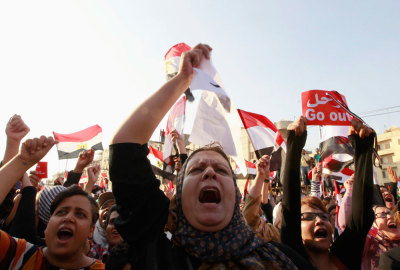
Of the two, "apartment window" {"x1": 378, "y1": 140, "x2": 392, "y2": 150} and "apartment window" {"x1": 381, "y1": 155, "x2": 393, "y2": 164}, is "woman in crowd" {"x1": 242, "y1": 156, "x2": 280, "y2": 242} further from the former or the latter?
"apartment window" {"x1": 378, "y1": 140, "x2": 392, "y2": 150}

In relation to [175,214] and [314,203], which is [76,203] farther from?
[314,203]

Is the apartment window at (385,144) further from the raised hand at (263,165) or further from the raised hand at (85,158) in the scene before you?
the raised hand at (85,158)

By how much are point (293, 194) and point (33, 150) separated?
207cm

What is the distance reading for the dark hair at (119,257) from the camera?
1425 mm

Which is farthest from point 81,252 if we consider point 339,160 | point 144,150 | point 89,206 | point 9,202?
point 339,160

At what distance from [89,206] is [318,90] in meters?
3.72

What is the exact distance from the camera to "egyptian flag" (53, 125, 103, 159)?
8.22 meters

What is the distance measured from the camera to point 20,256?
75.6 inches

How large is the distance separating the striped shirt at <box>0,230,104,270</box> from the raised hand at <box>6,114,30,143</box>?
3.29 ft

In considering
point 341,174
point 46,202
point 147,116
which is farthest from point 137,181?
point 341,174

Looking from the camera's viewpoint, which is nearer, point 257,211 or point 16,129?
point 16,129

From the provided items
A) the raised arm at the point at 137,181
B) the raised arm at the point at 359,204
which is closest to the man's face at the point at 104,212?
the raised arm at the point at 137,181

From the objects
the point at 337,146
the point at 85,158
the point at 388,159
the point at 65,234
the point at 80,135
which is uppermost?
the point at 388,159

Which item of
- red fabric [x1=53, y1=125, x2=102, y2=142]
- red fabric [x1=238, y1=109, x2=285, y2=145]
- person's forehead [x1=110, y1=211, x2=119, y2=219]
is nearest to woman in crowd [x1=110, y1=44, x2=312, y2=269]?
person's forehead [x1=110, y1=211, x2=119, y2=219]
